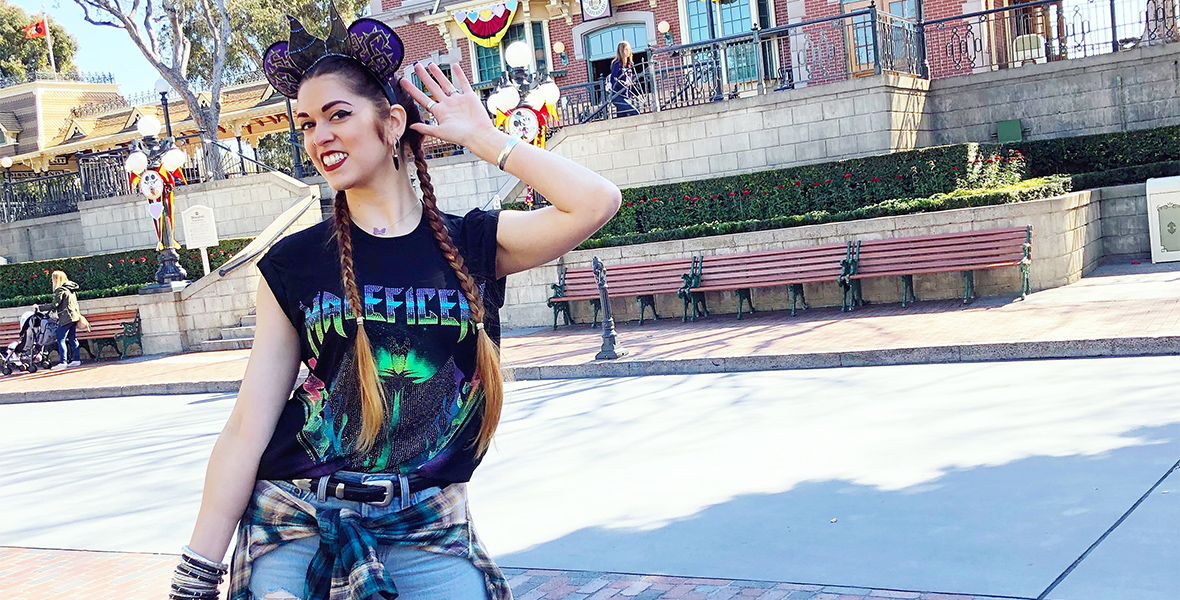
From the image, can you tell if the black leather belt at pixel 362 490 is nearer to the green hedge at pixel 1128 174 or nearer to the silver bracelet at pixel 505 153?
the silver bracelet at pixel 505 153

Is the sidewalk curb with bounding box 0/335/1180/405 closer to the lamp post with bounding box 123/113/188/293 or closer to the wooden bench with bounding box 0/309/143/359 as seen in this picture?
the wooden bench with bounding box 0/309/143/359

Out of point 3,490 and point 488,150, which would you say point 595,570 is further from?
point 3,490

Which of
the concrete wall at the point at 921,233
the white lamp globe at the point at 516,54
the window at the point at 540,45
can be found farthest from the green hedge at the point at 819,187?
the window at the point at 540,45

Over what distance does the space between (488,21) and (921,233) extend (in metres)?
17.8

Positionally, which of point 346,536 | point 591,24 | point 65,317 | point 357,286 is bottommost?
point 65,317

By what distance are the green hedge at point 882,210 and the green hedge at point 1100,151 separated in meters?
2.29

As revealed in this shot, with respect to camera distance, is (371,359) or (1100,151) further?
(1100,151)

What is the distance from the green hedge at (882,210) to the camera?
13962 mm

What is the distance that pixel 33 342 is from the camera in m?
19.0

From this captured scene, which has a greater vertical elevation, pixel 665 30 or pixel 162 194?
pixel 665 30

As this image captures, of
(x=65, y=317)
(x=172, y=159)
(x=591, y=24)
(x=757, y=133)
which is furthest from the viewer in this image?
(x=591, y=24)

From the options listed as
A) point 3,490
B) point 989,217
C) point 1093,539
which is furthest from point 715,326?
point 1093,539

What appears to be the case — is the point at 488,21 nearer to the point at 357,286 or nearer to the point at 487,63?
the point at 487,63

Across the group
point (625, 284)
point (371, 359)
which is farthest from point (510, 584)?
point (625, 284)
